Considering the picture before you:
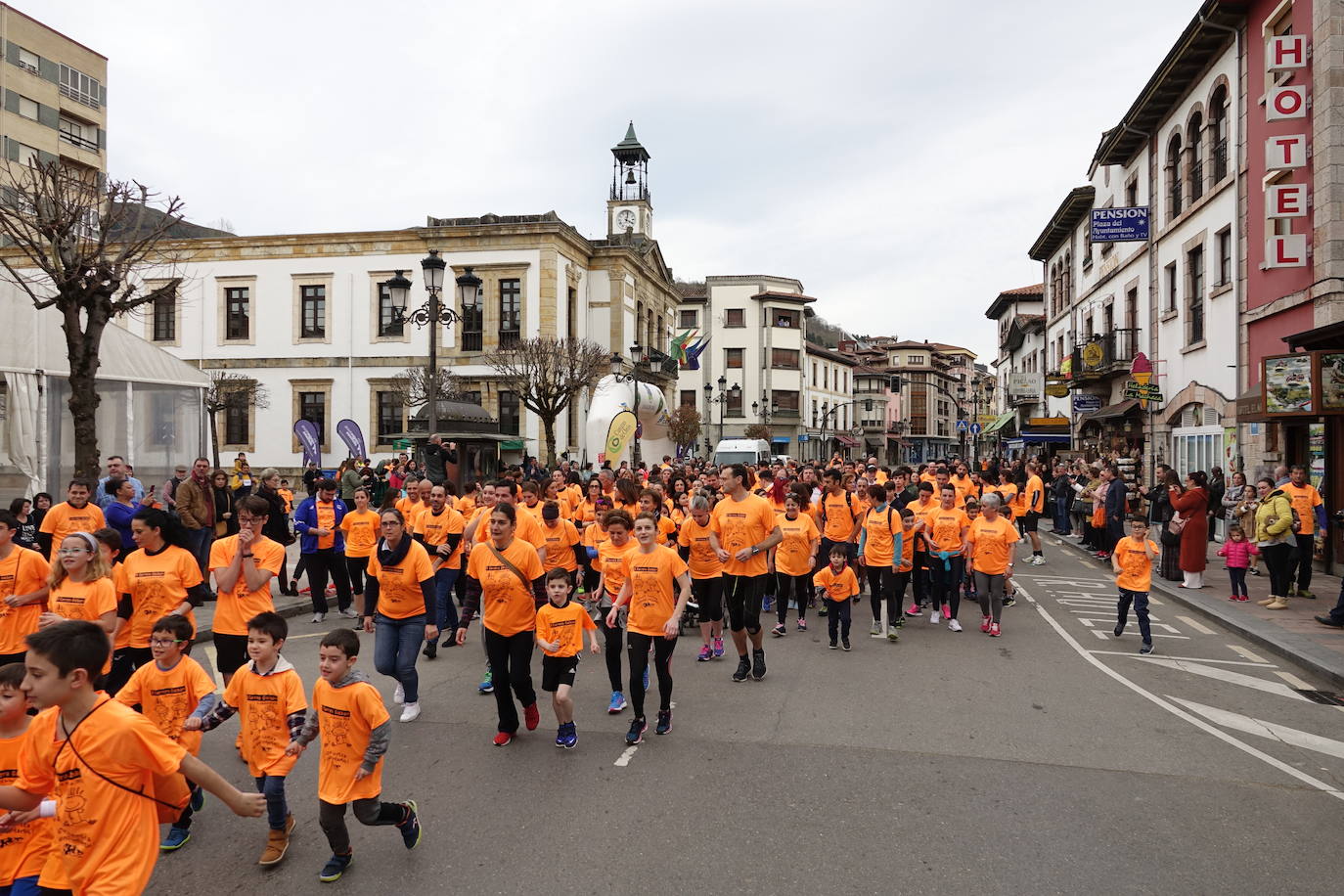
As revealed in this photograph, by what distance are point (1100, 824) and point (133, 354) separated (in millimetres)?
18311

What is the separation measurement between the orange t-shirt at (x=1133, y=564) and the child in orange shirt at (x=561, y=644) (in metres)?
6.30

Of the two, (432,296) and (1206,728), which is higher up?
(432,296)

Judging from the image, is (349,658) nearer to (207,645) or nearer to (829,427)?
(207,645)

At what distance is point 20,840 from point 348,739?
1329 millimetres

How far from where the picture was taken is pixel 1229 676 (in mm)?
8281

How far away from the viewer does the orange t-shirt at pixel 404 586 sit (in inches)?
255

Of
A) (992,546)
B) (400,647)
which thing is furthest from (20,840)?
(992,546)

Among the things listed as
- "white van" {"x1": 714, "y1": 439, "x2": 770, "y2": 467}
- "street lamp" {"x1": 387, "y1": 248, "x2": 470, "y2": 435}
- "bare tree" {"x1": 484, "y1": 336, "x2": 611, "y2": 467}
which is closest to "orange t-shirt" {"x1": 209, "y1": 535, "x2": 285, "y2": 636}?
"street lamp" {"x1": 387, "y1": 248, "x2": 470, "y2": 435}

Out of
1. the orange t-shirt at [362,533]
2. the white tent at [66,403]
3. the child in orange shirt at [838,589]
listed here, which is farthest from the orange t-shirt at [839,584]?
the white tent at [66,403]

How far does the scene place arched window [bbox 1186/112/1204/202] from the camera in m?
20.2

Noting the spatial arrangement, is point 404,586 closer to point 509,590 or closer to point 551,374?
point 509,590

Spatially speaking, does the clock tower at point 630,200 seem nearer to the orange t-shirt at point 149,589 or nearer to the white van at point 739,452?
the white van at point 739,452

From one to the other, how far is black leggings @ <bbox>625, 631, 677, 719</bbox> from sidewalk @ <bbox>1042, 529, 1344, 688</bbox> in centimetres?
630

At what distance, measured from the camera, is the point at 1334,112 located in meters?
14.1
